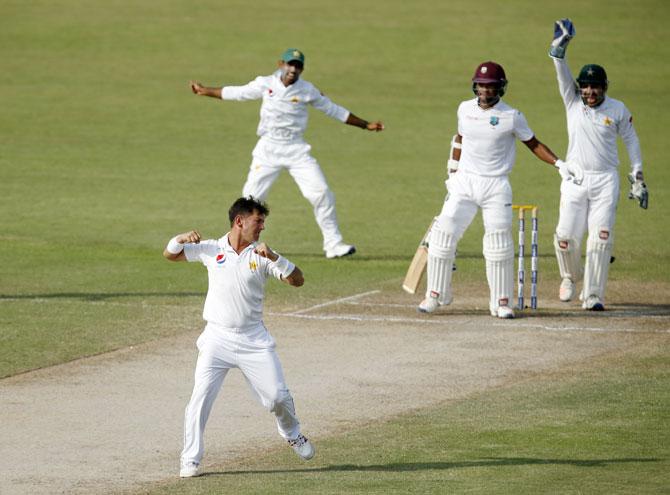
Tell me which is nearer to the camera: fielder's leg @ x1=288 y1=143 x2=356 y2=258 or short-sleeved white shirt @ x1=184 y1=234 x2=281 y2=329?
short-sleeved white shirt @ x1=184 y1=234 x2=281 y2=329

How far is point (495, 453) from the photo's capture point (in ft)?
32.1

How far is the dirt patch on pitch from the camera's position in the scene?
9703mm

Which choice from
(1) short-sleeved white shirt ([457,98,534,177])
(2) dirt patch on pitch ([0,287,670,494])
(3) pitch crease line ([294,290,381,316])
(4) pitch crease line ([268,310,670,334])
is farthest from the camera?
(3) pitch crease line ([294,290,381,316])

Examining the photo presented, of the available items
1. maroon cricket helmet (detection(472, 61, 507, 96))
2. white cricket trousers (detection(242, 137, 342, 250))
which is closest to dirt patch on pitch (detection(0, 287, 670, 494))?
maroon cricket helmet (detection(472, 61, 507, 96))

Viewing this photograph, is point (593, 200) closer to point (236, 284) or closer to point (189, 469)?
point (236, 284)

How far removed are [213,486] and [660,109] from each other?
26.1m

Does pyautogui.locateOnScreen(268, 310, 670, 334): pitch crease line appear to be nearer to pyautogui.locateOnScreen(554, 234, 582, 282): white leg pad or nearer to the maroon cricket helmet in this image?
pyautogui.locateOnScreen(554, 234, 582, 282): white leg pad

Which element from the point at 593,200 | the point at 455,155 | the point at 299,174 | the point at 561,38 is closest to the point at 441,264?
the point at 455,155

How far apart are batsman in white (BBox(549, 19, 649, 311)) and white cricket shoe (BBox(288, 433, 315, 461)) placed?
6.27 m

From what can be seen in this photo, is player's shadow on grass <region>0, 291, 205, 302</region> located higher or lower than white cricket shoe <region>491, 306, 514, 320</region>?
lower

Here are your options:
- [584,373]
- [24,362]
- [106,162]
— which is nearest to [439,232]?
[584,373]

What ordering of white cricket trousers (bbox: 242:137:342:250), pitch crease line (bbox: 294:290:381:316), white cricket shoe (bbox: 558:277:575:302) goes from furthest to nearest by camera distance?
A: 1. white cricket trousers (bbox: 242:137:342:250)
2. white cricket shoe (bbox: 558:277:575:302)
3. pitch crease line (bbox: 294:290:381:316)

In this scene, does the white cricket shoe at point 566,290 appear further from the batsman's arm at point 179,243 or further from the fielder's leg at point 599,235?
the batsman's arm at point 179,243

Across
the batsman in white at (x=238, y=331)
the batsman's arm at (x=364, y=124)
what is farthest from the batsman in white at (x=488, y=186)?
the batsman in white at (x=238, y=331)
